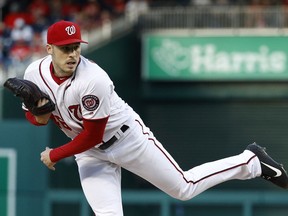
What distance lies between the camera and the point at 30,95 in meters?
Answer: 5.88

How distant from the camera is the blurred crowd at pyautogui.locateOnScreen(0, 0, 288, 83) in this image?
16625mm

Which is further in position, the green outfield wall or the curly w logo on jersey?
the green outfield wall

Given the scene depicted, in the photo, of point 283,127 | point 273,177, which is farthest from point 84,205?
point 283,127

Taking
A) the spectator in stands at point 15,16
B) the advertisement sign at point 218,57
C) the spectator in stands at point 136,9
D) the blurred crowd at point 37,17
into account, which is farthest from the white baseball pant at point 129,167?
the spectator in stands at point 15,16

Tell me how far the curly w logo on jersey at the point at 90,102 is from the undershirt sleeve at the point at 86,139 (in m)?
0.09

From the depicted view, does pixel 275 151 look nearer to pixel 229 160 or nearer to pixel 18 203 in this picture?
pixel 18 203

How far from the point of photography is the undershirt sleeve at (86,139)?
233 inches

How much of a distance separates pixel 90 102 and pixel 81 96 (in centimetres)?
7

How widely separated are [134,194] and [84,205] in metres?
0.53

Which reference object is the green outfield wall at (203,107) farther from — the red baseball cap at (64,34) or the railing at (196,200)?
the red baseball cap at (64,34)

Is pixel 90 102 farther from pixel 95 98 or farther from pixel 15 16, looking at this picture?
pixel 15 16

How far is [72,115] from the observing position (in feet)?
19.8

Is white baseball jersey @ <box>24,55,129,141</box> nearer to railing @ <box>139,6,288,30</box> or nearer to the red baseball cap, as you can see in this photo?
the red baseball cap

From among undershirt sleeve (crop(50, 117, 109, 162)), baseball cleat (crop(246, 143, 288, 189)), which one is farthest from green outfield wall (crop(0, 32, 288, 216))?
undershirt sleeve (crop(50, 117, 109, 162))
